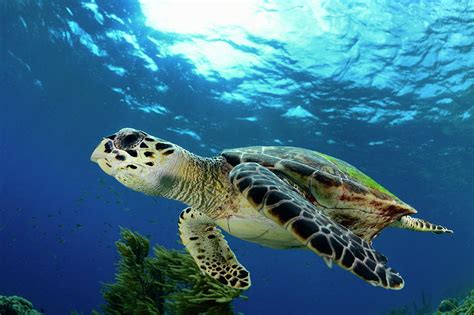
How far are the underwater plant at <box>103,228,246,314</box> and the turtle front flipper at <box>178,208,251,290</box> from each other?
323mm

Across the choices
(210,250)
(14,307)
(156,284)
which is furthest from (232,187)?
(14,307)

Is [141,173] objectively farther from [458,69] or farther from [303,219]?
→ [458,69]

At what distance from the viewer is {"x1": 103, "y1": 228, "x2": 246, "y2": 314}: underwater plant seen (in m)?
4.30

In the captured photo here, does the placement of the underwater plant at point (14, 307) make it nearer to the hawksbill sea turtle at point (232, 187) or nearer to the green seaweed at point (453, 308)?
the hawksbill sea turtle at point (232, 187)

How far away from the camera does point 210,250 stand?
13.7ft

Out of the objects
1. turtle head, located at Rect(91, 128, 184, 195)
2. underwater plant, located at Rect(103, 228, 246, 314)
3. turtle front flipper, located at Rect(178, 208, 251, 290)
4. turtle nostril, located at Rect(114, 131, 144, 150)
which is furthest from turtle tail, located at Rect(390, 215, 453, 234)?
turtle nostril, located at Rect(114, 131, 144, 150)

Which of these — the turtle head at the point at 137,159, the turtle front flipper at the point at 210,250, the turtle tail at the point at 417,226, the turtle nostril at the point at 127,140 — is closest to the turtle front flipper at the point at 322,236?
the turtle head at the point at 137,159

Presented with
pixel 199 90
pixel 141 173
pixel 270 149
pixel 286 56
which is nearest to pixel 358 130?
pixel 286 56

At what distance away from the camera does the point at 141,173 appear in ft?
11.1

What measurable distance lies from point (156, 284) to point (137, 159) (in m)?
2.72

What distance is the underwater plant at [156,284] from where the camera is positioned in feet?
14.1

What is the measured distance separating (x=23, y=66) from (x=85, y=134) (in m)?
7.76

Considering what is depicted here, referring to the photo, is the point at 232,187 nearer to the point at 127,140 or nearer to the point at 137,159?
the point at 137,159

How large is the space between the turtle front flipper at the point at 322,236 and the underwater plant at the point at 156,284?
2125 millimetres
